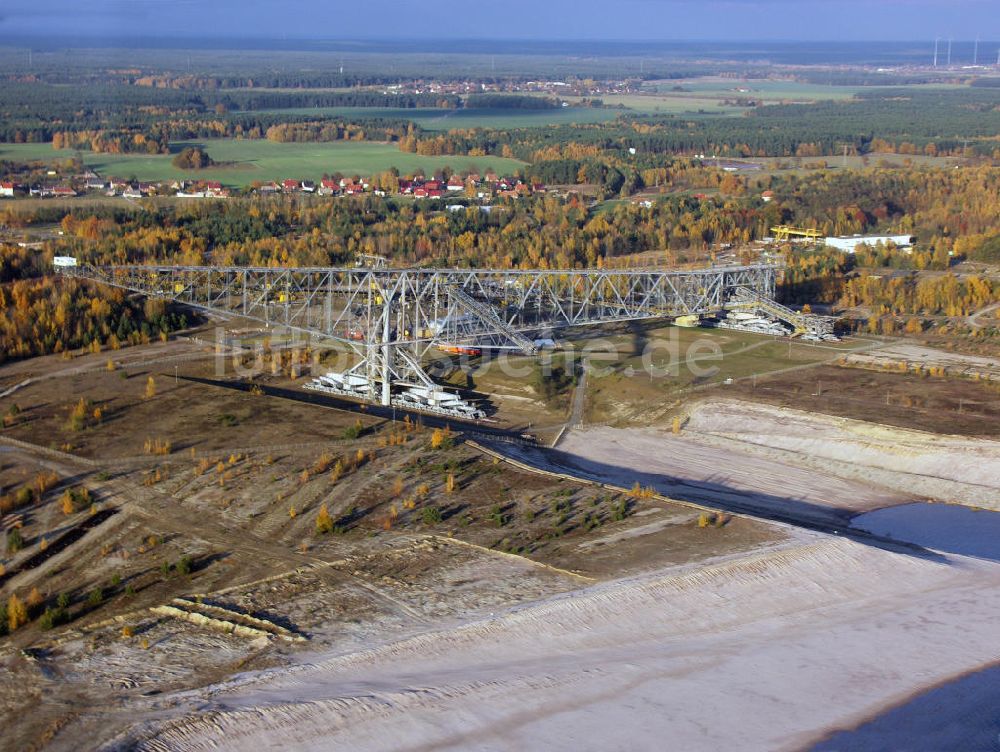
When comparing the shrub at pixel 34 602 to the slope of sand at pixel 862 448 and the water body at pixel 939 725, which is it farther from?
the slope of sand at pixel 862 448

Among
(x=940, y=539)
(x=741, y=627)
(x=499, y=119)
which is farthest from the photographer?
(x=499, y=119)

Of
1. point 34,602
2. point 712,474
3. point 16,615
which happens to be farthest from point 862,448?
point 16,615

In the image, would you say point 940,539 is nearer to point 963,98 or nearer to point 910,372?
Result: point 910,372

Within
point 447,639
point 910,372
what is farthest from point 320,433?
point 910,372

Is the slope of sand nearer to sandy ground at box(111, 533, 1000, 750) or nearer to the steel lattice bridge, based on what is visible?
sandy ground at box(111, 533, 1000, 750)

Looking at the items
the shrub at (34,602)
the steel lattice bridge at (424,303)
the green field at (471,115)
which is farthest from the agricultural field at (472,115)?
the shrub at (34,602)

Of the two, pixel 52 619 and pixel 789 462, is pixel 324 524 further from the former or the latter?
pixel 789 462
